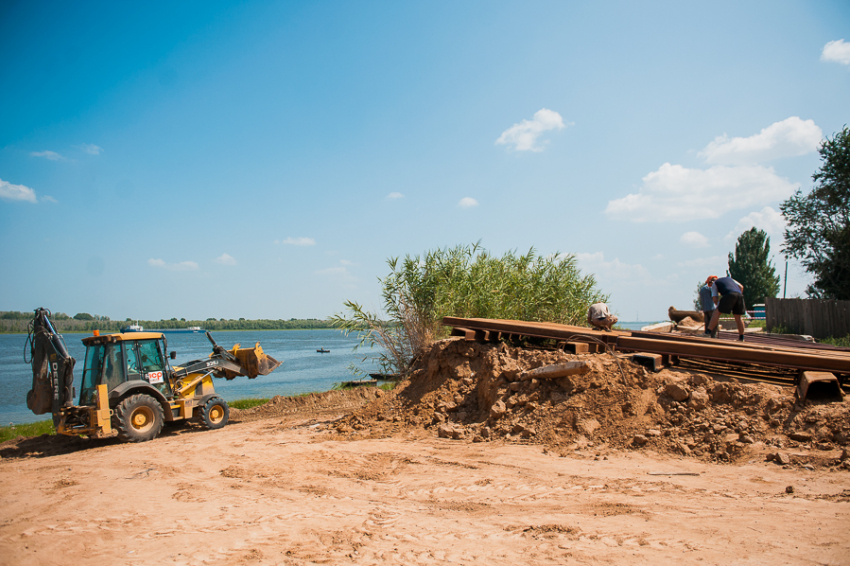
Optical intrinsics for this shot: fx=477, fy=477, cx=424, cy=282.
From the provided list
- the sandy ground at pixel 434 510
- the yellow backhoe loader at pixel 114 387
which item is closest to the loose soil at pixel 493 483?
the sandy ground at pixel 434 510

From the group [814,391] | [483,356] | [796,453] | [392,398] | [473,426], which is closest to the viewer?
[796,453]

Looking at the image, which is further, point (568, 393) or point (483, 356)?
point (483, 356)

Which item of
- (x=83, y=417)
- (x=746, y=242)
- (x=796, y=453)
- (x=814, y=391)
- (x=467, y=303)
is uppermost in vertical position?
(x=746, y=242)

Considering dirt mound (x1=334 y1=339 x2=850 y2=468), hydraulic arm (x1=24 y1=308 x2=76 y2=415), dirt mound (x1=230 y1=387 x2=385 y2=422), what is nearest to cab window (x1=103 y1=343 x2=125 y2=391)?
hydraulic arm (x1=24 y1=308 x2=76 y2=415)

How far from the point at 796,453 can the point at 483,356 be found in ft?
14.8

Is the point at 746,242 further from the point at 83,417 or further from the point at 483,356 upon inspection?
the point at 83,417

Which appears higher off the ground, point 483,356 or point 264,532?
point 483,356

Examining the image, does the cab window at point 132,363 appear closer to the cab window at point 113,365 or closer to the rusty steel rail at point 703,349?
the cab window at point 113,365

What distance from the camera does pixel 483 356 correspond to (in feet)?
27.6

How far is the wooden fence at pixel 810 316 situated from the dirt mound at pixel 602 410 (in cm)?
1563

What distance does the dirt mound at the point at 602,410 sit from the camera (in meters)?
5.23

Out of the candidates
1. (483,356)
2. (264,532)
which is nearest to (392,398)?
(483,356)

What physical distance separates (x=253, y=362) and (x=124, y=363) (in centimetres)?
258

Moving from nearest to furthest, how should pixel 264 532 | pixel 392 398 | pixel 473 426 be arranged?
1. pixel 264 532
2. pixel 473 426
3. pixel 392 398
